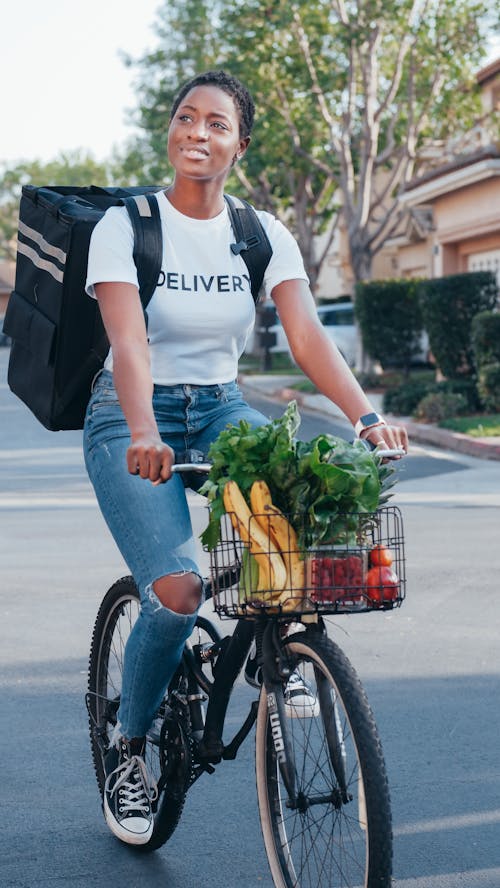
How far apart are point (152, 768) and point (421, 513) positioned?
7204 mm

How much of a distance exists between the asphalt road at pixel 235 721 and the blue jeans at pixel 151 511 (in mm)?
504

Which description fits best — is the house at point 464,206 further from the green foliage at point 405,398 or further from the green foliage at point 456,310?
the green foliage at point 405,398

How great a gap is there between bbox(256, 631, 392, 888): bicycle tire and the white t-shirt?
87 cm

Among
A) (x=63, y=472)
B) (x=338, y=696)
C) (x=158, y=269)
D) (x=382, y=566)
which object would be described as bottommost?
(x=63, y=472)

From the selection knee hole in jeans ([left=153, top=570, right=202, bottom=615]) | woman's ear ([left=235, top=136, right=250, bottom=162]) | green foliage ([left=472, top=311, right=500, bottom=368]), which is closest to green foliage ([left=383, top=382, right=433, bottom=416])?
green foliage ([left=472, top=311, right=500, bottom=368])

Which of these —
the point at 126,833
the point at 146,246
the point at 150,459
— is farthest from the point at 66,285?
the point at 126,833

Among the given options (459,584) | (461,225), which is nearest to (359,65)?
(461,225)

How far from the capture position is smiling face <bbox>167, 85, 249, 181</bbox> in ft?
12.2

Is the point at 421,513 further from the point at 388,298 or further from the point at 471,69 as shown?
the point at 471,69

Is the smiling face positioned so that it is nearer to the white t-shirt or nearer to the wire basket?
the white t-shirt

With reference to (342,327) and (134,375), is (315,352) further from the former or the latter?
(342,327)

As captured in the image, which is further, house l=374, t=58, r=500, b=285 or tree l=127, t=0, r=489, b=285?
tree l=127, t=0, r=489, b=285

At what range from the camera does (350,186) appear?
1176 inches

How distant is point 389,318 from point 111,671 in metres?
22.3
